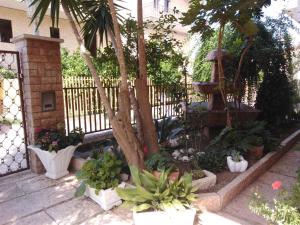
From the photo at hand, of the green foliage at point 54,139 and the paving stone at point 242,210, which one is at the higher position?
the green foliage at point 54,139

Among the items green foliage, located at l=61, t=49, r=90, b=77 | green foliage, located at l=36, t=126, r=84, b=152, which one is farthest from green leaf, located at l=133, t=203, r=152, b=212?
green foliage, located at l=61, t=49, r=90, b=77

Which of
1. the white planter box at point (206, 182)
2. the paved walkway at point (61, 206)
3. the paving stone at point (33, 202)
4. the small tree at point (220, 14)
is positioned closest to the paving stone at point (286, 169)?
the paved walkway at point (61, 206)

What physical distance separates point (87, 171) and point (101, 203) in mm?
423

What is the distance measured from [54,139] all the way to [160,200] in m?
2.10

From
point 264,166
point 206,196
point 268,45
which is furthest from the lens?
point 268,45

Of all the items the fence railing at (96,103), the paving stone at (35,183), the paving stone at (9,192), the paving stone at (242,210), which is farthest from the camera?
the fence railing at (96,103)

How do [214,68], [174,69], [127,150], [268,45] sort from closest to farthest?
[127,150] < [174,69] < [214,68] < [268,45]

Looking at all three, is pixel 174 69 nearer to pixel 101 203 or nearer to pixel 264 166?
pixel 264 166

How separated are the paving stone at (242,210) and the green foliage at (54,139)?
2515 millimetres

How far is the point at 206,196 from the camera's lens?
313 centimetres

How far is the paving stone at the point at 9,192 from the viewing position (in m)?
3.45

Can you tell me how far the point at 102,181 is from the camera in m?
3.17

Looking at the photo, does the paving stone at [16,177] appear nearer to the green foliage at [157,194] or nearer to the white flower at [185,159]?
the green foliage at [157,194]

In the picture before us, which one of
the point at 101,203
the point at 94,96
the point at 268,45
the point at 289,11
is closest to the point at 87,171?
the point at 101,203
